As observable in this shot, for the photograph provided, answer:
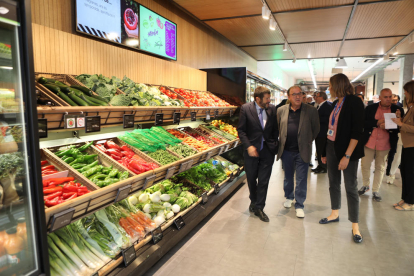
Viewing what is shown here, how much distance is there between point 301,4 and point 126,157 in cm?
393

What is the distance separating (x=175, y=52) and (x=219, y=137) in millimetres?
1682

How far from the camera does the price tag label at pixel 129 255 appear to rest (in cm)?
226

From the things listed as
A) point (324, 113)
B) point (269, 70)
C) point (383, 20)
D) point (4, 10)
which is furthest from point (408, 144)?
point (269, 70)

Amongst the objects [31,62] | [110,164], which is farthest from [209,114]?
[31,62]

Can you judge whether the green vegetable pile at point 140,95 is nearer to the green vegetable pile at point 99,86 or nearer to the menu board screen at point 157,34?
the green vegetable pile at point 99,86

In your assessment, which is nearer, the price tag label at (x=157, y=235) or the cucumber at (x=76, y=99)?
the cucumber at (x=76, y=99)

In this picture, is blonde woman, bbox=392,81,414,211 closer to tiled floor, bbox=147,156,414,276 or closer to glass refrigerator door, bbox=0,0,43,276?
tiled floor, bbox=147,156,414,276

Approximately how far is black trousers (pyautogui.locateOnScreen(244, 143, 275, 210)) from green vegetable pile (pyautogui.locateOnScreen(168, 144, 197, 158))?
796 millimetres

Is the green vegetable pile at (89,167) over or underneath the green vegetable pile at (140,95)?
underneath

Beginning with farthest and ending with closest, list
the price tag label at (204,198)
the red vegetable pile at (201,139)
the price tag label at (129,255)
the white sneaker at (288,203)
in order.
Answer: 1. the red vegetable pile at (201,139)
2. the white sneaker at (288,203)
3. the price tag label at (204,198)
4. the price tag label at (129,255)

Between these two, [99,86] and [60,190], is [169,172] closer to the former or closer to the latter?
[99,86]

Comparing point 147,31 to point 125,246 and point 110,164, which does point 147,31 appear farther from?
point 125,246

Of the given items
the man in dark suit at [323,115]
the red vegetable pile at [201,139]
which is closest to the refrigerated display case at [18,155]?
the red vegetable pile at [201,139]

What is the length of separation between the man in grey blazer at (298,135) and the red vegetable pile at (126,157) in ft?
6.43
